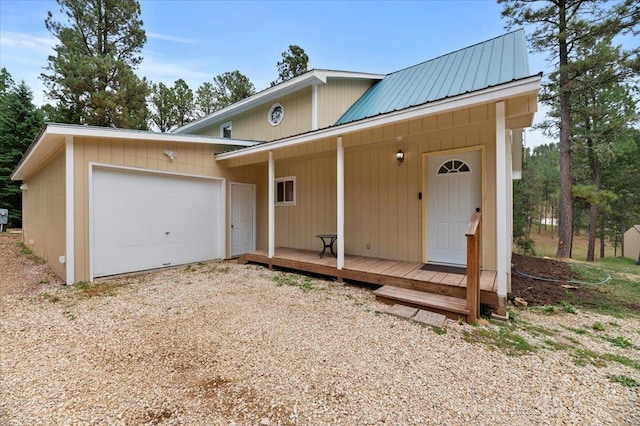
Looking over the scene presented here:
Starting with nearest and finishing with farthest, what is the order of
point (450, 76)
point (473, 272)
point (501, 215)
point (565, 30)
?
point (473, 272)
point (501, 215)
point (450, 76)
point (565, 30)

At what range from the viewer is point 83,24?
12984mm

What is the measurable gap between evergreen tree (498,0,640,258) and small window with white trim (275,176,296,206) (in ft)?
30.7

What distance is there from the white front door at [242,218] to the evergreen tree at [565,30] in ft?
34.4

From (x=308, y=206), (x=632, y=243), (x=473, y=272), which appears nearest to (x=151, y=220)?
(x=308, y=206)

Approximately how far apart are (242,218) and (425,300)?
5.44 meters

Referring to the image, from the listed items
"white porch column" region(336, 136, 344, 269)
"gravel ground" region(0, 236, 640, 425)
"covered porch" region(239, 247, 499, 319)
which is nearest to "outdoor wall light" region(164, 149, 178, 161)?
"covered porch" region(239, 247, 499, 319)

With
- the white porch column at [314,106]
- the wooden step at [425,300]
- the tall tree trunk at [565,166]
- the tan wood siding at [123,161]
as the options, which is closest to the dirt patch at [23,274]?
the tan wood siding at [123,161]

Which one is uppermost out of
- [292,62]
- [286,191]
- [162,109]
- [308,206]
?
[292,62]

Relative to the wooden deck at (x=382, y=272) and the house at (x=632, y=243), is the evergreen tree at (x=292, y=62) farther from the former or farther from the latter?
the house at (x=632, y=243)

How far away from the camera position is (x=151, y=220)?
19.0ft

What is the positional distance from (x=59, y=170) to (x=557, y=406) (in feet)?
26.2

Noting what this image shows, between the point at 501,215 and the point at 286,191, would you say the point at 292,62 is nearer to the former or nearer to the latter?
the point at 286,191

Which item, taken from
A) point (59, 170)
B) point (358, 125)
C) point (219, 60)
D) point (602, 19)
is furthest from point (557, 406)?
point (219, 60)

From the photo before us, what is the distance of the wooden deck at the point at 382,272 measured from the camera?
146 inches
